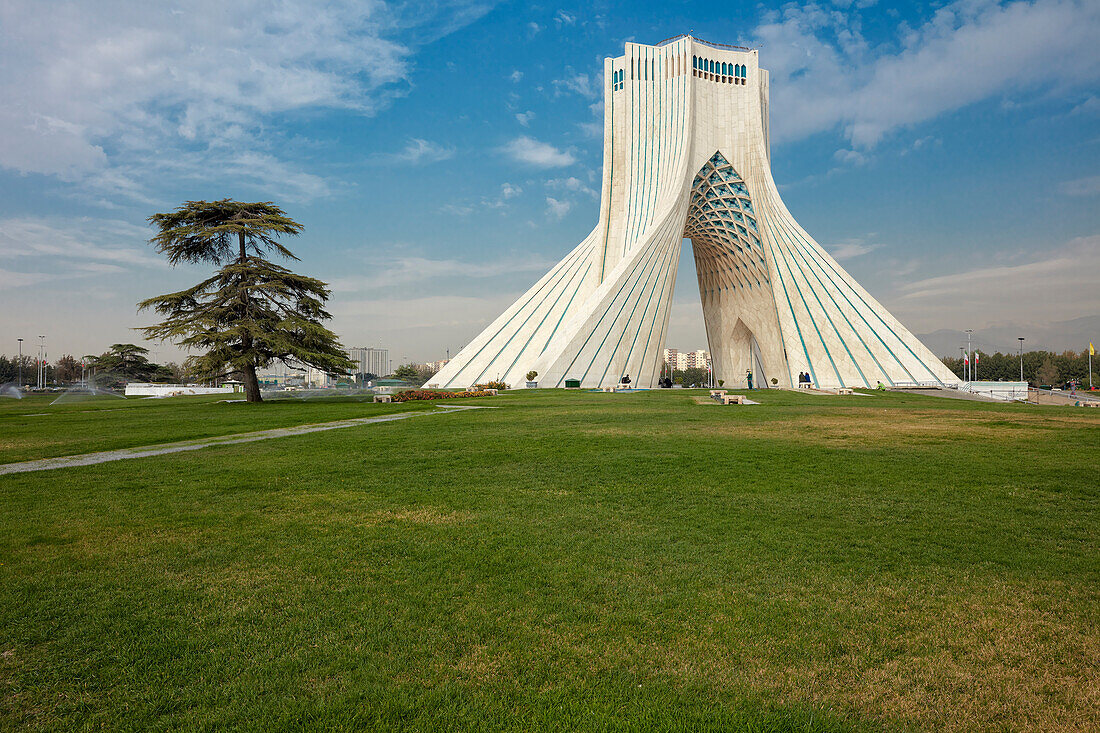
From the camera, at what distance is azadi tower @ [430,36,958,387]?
98.9 ft

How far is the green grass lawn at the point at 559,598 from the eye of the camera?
7.73 ft

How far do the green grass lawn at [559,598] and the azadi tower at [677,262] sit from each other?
2277 centimetres

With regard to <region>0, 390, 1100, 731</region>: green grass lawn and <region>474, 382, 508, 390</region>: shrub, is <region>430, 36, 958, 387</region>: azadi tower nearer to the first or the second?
<region>474, 382, 508, 390</region>: shrub

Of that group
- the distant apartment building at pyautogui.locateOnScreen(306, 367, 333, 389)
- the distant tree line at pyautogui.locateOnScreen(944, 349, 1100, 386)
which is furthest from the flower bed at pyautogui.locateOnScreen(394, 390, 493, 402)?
the distant tree line at pyautogui.locateOnScreen(944, 349, 1100, 386)

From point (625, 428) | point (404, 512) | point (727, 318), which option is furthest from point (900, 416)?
point (727, 318)

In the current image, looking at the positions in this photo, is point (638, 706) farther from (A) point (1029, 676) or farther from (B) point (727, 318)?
(B) point (727, 318)

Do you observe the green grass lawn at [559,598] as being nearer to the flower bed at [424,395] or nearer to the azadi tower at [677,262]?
the flower bed at [424,395]

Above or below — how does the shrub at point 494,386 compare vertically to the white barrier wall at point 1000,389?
above

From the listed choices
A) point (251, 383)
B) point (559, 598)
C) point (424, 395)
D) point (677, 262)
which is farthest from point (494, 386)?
point (559, 598)

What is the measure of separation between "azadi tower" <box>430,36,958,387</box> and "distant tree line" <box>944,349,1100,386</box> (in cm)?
4270

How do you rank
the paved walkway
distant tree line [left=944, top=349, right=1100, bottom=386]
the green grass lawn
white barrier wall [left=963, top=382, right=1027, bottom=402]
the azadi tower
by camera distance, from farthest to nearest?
distant tree line [left=944, top=349, right=1100, bottom=386] → the azadi tower → white barrier wall [left=963, top=382, right=1027, bottom=402] → the paved walkway → the green grass lawn

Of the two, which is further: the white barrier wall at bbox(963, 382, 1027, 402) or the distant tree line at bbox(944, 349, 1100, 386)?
the distant tree line at bbox(944, 349, 1100, 386)

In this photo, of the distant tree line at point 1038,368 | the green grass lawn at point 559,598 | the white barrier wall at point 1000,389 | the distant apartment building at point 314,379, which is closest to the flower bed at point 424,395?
the distant apartment building at point 314,379

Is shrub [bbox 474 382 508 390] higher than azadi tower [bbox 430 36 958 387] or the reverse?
the reverse
